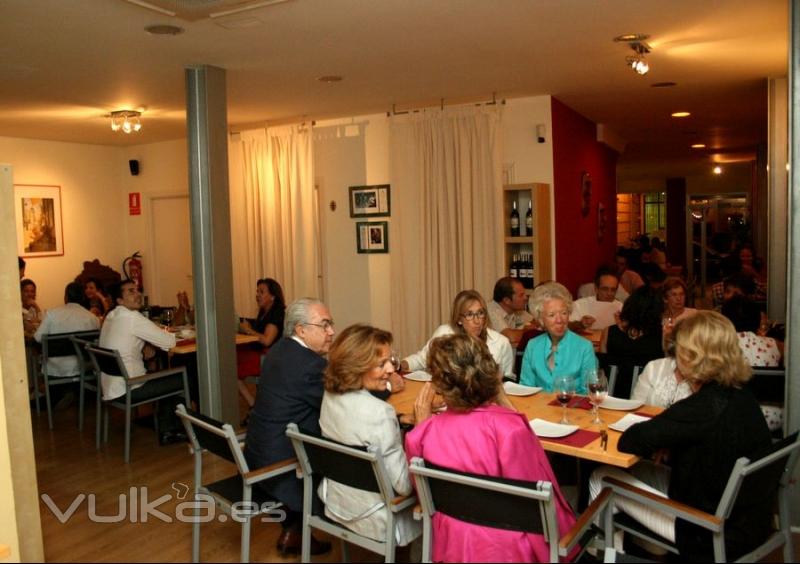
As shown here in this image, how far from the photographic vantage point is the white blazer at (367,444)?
106 inches

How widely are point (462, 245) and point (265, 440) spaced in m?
4.25

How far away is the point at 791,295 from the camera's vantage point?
136 inches

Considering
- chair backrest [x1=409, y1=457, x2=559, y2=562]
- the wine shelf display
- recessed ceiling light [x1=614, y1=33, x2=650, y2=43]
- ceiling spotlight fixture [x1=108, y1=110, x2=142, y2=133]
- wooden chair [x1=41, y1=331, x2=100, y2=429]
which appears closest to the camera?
chair backrest [x1=409, y1=457, x2=559, y2=562]

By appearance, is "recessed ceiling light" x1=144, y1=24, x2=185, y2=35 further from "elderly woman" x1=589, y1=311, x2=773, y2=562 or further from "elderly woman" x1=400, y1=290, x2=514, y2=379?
"elderly woman" x1=589, y1=311, x2=773, y2=562

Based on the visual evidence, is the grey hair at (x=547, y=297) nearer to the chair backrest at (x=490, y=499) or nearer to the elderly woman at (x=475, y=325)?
the elderly woman at (x=475, y=325)

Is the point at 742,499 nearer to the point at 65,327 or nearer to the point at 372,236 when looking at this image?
the point at 65,327

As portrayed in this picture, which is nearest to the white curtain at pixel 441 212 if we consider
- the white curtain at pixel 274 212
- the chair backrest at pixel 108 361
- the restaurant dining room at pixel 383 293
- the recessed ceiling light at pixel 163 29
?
the restaurant dining room at pixel 383 293

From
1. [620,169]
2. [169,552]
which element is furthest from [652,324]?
[620,169]

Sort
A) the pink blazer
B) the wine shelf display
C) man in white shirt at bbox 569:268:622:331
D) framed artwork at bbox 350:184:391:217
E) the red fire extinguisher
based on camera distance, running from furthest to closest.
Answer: the red fire extinguisher, framed artwork at bbox 350:184:391:217, the wine shelf display, man in white shirt at bbox 569:268:622:331, the pink blazer

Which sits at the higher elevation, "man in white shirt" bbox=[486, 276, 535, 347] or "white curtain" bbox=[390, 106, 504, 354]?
"white curtain" bbox=[390, 106, 504, 354]

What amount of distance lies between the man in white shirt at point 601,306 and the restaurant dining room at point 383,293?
29mm

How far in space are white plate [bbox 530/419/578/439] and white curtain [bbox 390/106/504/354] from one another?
12.9 feet

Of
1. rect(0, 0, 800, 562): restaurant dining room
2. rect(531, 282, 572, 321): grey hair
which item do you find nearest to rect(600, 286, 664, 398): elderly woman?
rect(0, 0, 800, 562): restaurant dining room

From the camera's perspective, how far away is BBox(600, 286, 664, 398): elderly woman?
391 centimetres
